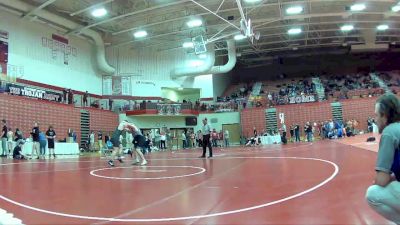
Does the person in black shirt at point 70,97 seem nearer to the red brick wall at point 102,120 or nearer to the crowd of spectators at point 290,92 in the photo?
the red brick wall at point 102,120

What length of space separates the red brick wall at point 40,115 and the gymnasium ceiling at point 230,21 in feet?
21.6

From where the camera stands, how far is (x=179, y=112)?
122 feet

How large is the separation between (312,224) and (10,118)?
2271 centimetres

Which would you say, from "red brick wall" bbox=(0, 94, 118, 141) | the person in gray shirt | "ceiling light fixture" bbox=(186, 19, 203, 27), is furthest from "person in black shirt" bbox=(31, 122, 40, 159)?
the person in gray shirt

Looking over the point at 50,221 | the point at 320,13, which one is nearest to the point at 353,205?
the point at 50,221

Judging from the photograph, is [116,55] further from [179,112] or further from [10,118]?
[10,118]

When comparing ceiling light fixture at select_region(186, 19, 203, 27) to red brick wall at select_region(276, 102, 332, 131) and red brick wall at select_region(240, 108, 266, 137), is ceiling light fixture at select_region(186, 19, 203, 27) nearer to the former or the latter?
red brick wall at select_region(240, 108, 266, 137)

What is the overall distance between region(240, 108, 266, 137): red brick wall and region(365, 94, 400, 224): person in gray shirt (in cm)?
→ 3504

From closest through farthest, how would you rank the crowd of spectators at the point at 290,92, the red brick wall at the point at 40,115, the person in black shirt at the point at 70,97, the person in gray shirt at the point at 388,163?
the person in gray shirt at the point at 388,163
the red brick wall at the point at 40,115
the person in black shirt at the point at 70,97
the crowd of spectators at the point at 290,92

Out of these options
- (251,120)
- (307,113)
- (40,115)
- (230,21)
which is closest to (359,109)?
(307,113)

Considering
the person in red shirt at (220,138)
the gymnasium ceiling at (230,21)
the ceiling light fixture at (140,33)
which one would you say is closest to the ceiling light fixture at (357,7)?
the gymnasium ceiling at (230,21)

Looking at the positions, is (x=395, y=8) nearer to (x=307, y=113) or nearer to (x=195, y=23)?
(x=307, y=113)

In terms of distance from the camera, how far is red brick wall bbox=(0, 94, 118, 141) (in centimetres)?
2241

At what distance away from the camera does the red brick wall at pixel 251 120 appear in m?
37.8
